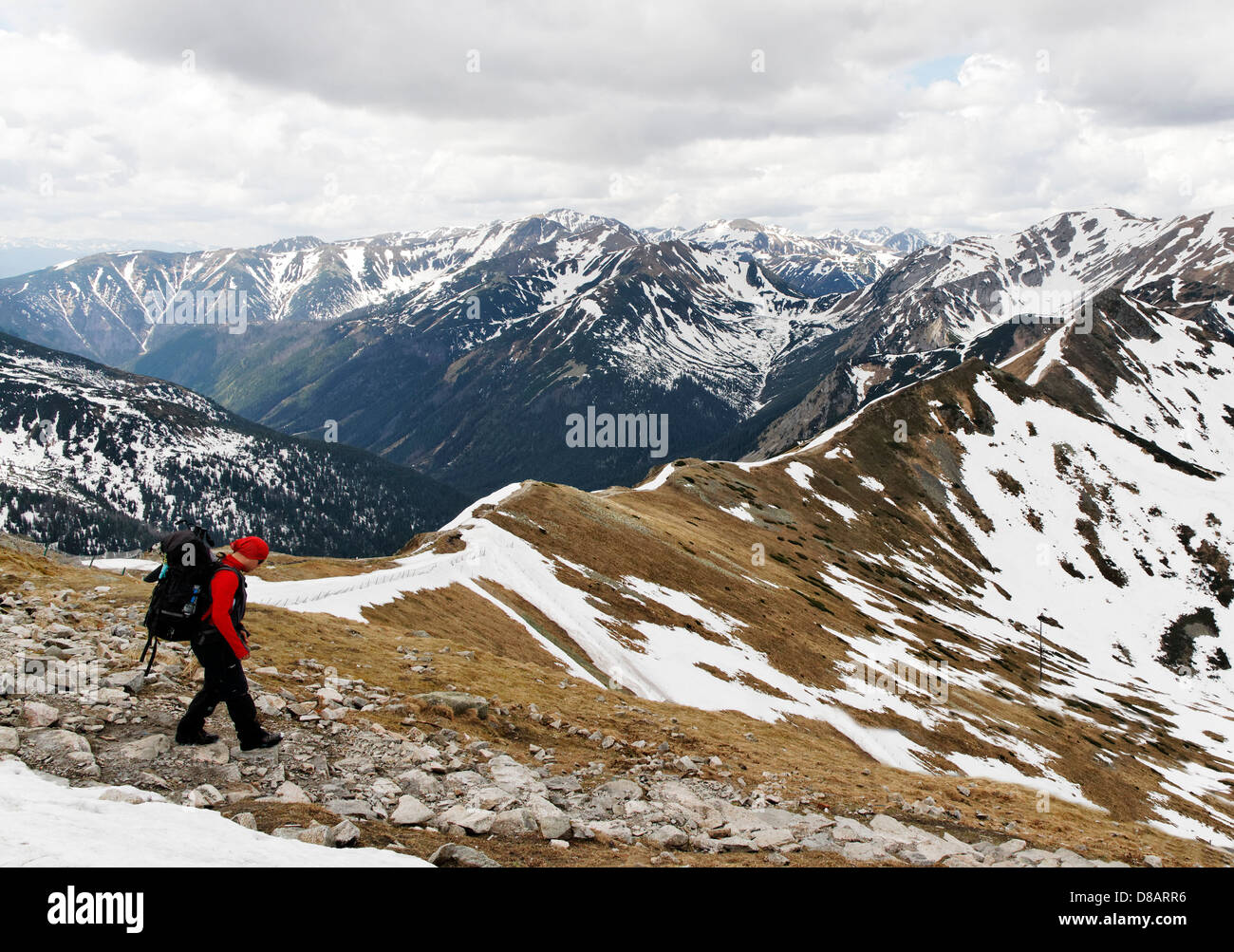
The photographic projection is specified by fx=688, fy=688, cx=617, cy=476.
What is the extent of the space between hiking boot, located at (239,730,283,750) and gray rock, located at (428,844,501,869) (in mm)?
5357

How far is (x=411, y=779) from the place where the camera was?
44.0ft

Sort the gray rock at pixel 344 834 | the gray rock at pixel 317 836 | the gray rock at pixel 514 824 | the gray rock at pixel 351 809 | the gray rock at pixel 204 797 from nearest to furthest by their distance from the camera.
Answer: the gray rock at pixel 317 836, the gray rock at pixel 344 834, the gray rock at pixel 204 797, the gray rock at pixel 351 809, the gray rock at pixel 514 824

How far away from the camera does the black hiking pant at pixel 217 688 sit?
41.0ft

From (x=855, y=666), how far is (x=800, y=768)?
4097 centimetres

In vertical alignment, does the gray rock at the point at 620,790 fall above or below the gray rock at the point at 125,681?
below

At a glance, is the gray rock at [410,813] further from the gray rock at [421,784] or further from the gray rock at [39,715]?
the gray rock at [39,715]

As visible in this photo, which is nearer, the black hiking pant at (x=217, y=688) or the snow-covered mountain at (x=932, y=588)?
the black hiking pant at (x=217, y=688)

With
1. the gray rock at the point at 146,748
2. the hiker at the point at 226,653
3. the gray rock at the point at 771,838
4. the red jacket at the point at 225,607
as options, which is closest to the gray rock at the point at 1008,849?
the gray rock at the point at 771,838

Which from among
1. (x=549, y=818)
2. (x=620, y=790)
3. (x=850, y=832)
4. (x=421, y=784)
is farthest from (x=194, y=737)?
(x=850, y=832)

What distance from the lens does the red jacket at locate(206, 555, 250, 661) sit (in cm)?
1240

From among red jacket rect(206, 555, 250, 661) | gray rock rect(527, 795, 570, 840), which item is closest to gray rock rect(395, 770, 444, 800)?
gray rock rect(527, 795, 570, 840)

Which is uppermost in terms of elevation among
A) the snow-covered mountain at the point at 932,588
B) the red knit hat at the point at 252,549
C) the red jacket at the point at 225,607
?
the red knit hat at the point at 252,549
